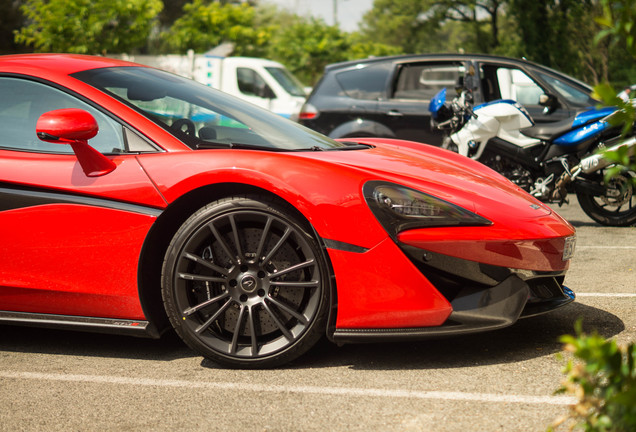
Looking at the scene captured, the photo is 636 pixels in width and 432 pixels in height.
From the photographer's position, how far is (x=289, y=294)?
3.37 meters

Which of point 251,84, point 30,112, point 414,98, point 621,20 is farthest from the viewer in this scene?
point 251,84

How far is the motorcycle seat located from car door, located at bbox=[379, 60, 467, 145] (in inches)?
62.0

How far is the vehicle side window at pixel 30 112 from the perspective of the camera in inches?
143

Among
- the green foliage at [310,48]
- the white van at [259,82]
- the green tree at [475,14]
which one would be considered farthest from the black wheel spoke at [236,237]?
the green tree at [475,14]

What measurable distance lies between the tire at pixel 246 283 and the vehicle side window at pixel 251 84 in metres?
13.4

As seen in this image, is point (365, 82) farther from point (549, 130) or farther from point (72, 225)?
point (72, 225)

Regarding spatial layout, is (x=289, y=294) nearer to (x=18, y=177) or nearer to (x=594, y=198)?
(x=18, y=177)

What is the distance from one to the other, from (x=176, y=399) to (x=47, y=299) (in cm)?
93

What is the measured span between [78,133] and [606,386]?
243cm

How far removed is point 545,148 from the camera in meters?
7.36

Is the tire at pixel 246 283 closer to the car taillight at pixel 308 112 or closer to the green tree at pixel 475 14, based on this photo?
the car taillight at pixel 308 112

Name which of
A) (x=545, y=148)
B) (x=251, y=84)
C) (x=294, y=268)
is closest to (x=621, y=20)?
(x=294, y=268)

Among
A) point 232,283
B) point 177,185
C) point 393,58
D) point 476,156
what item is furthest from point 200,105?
point 393,58

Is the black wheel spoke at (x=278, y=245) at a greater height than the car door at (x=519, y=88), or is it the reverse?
the car door at (x=519, y=88)
